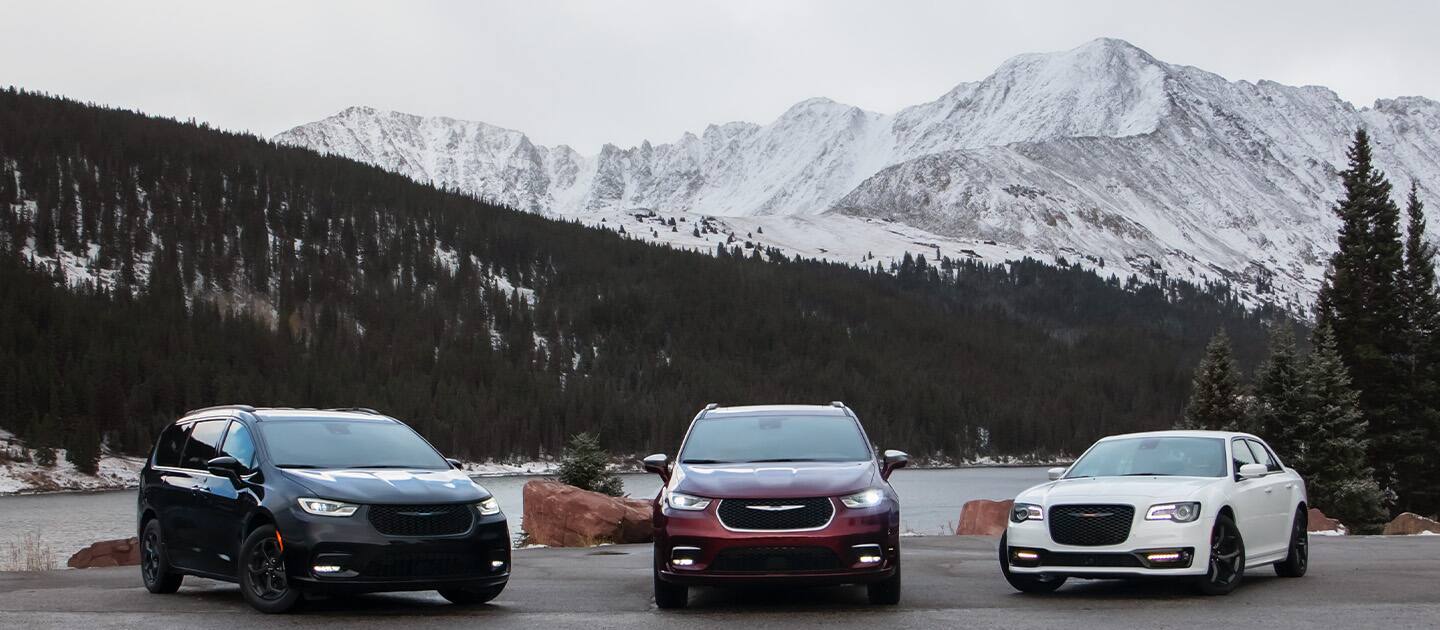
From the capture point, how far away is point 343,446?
48.9 feet

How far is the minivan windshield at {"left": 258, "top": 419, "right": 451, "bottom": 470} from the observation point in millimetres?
14453

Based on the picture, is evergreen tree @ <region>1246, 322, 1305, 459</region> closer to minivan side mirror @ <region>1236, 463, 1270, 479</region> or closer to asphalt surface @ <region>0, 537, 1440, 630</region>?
asphalt surface @ <region>0, 537, 1440, 630</region>

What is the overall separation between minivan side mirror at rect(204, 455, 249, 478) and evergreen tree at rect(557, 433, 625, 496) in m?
19.8

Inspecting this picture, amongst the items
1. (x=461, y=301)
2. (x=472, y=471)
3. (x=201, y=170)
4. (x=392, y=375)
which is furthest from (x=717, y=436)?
(x=201, y=170)

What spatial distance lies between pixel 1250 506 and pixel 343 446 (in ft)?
32.3

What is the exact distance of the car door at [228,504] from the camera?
14.1 m

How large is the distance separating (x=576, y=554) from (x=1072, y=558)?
10.6m

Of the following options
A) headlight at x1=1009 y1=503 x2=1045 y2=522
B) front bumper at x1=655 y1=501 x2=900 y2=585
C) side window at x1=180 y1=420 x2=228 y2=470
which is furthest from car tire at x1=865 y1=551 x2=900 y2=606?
side window at x1=180 y1=420 x2=228 y2=470

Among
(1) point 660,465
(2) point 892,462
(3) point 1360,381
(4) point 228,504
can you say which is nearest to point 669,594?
(1) point 660,465

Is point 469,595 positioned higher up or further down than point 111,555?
higher up

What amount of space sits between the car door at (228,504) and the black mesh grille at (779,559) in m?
4.68

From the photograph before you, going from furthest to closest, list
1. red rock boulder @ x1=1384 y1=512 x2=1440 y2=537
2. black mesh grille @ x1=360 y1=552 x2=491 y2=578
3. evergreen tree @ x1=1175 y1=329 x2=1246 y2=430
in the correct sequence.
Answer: evergreen tree @ x1=1175 y1=329 x2=1246 y2=430
red rock boulder @ x1=1384 y1=512 x2=1440 y2=537
black mesh grille @ x1=360 y1=552 x2=491 y2=578

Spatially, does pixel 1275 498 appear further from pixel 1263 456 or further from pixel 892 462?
pixel 892 462

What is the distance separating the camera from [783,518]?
13539 millimetres
